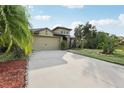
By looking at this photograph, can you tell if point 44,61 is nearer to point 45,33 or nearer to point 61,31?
point 45,33

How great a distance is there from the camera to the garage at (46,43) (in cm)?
2161

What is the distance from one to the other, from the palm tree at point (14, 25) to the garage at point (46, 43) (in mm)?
15124

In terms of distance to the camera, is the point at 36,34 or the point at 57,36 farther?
the point at 57,36

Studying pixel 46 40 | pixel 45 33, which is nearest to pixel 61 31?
pixel 45 33

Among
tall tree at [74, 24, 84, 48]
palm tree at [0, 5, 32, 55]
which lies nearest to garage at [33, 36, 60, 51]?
tall tree at [74, 24, 84, 48]

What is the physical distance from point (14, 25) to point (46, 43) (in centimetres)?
1719

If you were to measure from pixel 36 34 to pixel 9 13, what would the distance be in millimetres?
16451

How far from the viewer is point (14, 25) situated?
535 centimetres

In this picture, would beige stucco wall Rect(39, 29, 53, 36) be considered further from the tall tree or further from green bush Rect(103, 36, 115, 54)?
green bush Rect(103, 36, 115, 54)

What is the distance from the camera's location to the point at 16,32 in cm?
Result: 545

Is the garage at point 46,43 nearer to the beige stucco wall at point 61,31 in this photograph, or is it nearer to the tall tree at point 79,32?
the beige stucco wall at point 61,31
